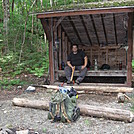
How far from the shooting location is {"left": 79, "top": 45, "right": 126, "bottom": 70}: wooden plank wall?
9766 mm

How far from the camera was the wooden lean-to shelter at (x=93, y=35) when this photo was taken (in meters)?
6.18

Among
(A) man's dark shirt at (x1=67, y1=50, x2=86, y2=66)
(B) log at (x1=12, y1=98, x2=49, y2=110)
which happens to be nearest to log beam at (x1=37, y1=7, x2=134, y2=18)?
(A) man's dark shirt at (x1=67, y1=50, x2=86, y2=66)

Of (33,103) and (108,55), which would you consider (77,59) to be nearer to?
(108,55)

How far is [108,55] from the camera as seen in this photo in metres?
9.95

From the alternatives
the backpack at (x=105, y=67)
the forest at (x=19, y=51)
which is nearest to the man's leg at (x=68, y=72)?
the forest at (x=19, y=51)

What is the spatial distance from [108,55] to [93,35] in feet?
5.20

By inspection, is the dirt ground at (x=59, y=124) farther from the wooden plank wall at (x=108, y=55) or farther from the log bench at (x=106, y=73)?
the wooden plank wall at (x=108, y=55)

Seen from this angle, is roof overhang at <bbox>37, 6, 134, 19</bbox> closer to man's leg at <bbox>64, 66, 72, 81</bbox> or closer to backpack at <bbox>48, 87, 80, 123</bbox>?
man's leg at <bbox>64, 66, 72, 81</bbox>

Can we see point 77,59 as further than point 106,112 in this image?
Yes

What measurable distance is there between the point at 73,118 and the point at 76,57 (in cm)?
388

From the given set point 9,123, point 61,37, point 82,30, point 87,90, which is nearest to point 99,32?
point 82,30

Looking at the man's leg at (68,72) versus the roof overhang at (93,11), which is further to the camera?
the man's leg at (68,72)

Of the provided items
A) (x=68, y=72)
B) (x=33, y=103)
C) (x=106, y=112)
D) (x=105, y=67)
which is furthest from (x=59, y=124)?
(x=105, y=67)

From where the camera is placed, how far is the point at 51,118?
13.5ft
